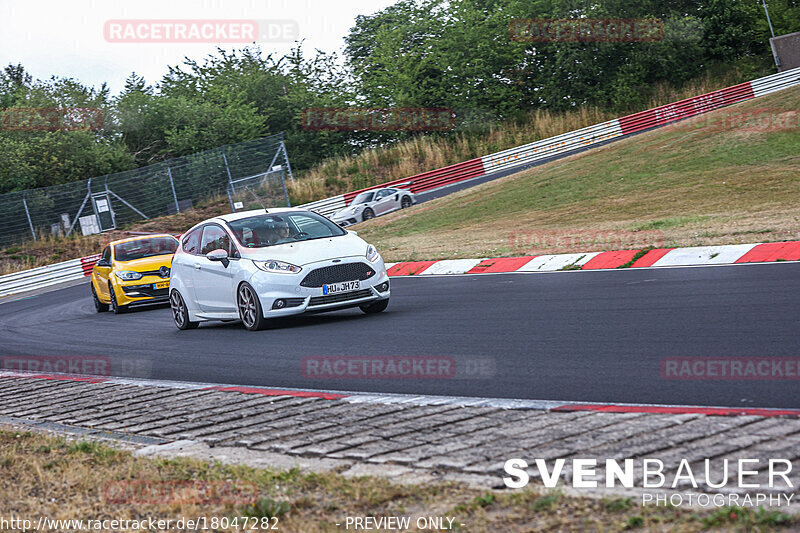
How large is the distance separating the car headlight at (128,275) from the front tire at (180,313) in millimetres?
4830

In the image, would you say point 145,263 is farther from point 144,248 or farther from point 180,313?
point 180,313

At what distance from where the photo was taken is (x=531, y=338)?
9.05 m

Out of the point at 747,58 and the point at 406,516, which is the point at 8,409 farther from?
the point at 747,58

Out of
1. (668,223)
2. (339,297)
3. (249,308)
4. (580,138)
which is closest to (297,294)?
(339,297)

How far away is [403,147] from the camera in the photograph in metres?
48.8

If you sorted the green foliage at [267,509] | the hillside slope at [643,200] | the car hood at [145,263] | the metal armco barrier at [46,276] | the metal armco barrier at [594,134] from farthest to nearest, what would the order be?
the metal armco barrier at [594,134] < the metal armco barrier at [46,276] < the car hood at [145,263] < the hillside slope at [643,200] < the green foliage at [267,509]

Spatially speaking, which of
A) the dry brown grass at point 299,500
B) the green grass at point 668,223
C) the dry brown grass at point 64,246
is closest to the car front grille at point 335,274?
the dry brown grass at point 299,500

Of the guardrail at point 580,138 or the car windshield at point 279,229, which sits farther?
the guardrail at point 580,138

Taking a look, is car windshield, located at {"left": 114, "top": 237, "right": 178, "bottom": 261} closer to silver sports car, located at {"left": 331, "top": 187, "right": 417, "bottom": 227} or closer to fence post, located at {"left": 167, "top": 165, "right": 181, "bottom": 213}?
silver sports car, located at {"left": 331, "top": 187, "right": 417, "bottom": 227}

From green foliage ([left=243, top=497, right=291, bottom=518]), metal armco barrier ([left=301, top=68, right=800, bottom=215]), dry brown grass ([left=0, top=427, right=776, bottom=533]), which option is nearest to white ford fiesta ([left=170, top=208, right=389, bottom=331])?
dry brown grass ([left=0, top=427, right=776, bottom=533])

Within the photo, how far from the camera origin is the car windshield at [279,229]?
42.2 ft

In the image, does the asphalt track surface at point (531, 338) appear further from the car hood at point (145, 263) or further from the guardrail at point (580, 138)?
the guardrail at point (580, 138)

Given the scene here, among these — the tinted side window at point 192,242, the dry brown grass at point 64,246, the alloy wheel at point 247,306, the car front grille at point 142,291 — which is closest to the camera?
the alloy wheel at point 247,306

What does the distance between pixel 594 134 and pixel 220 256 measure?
36.2m
